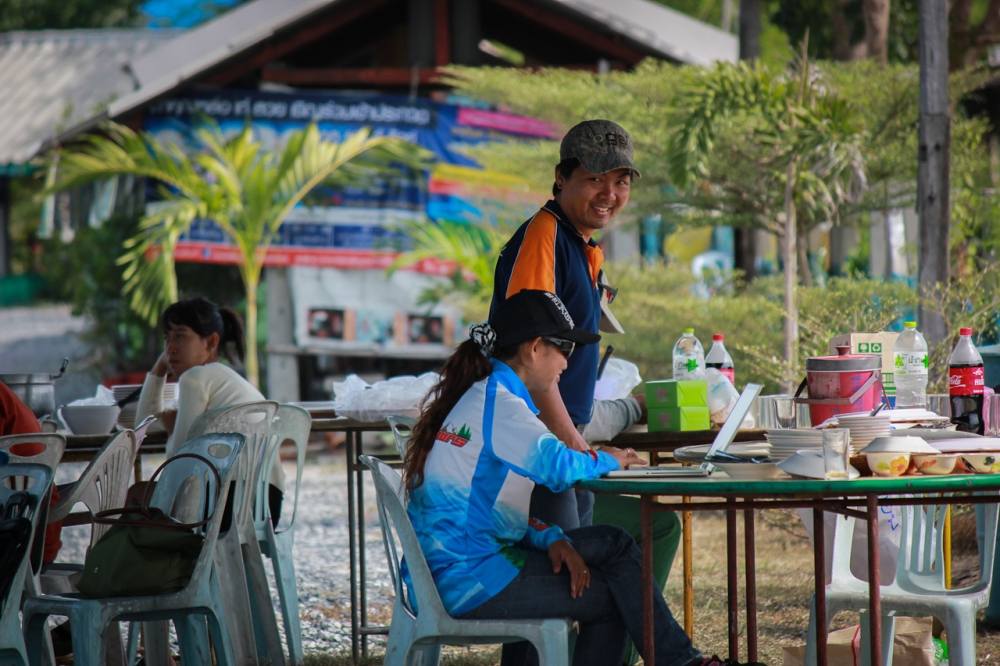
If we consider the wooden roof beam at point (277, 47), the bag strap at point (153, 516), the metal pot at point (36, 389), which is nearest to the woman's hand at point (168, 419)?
the metal pot at point (36, 389)

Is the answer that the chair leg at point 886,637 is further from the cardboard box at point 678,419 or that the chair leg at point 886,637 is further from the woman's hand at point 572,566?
the woman's hand at point 572,566

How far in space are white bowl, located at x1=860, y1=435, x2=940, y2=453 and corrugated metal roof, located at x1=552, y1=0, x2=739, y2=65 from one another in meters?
10.8

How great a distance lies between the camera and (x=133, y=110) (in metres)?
15.3

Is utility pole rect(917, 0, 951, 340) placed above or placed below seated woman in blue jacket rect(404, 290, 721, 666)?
above

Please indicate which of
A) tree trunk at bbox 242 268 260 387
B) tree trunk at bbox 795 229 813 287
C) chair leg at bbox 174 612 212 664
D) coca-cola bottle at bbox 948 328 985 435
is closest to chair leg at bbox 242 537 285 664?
chair leg at bbox 174 612 212 664

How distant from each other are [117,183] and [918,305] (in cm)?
920

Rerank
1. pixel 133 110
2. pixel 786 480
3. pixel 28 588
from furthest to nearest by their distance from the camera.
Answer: pixel 133 110 < pixel 28 588 < pixel 786 480

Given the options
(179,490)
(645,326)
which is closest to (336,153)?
(645,326)

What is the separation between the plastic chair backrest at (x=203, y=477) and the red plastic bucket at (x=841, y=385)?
1.84 metres

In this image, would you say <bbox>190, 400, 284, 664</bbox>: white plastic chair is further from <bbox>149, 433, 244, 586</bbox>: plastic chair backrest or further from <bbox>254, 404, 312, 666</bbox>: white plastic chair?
<bbox>149, 433, 244, 586</bbox>: plastic chair backrest

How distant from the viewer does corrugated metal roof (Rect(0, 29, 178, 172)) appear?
1922 centimetres

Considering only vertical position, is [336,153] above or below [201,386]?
above

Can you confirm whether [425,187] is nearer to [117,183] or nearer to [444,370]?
[117,183]

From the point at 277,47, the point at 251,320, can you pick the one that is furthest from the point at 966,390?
the point at 277,47
